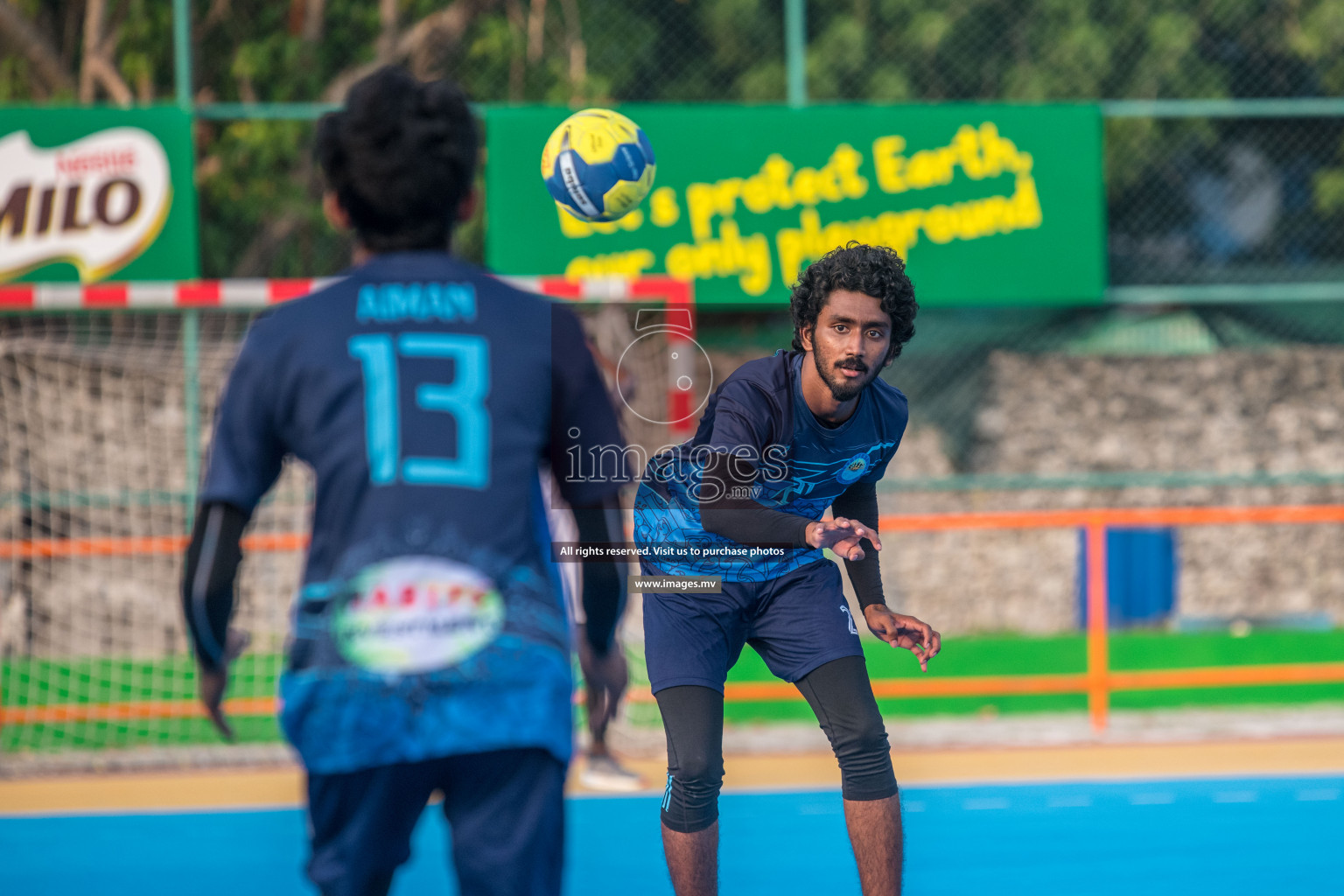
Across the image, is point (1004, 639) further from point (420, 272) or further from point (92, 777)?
point (420, 272)

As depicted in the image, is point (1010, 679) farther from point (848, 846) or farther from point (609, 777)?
point (848, 846)

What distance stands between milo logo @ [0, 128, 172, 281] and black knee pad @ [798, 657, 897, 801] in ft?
23.3

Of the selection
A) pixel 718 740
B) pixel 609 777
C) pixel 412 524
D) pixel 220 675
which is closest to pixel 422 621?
pixel 412 524

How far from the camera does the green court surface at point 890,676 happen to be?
866 cm

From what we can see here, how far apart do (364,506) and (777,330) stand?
9054 millimetres

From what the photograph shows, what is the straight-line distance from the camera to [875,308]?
391cm

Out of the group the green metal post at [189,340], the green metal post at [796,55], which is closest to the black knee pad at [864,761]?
the green metal post at [189,340]

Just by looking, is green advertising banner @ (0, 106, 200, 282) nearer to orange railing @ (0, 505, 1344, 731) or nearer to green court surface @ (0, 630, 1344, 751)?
orange railing @ (0, 505, 1344, 731)

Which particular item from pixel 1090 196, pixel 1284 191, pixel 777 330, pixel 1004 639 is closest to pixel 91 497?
pixel 777 330

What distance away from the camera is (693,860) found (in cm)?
389

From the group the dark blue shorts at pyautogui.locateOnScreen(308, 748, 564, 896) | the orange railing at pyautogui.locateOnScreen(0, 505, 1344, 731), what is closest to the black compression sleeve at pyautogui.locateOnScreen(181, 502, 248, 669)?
the dark blue shorts at pyautogui.locateOnScreen(308, 748, 564, 896)

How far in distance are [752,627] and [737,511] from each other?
0.43m

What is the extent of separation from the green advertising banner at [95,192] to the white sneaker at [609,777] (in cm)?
453

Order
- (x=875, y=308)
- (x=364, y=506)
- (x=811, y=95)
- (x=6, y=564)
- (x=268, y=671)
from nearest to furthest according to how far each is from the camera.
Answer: (x=364, y=506) < (x=875, y=308) < (x=268, y=671) < (x=6, y=564) < (x=811, y=95)
